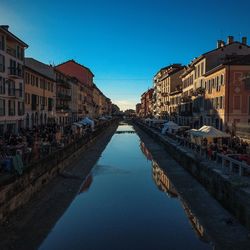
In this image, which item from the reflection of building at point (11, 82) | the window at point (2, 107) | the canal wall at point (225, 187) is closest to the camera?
the canal wall at point (225, 187)

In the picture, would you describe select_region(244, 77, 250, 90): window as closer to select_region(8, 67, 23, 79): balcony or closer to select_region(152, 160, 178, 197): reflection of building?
select_region(152, 160, 178, 197): reflection of building

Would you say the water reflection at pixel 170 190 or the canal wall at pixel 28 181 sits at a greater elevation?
the canal wall at pixel 28 181

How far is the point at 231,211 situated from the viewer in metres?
17.0

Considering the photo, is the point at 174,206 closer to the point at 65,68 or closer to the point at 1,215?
the point at 1,215

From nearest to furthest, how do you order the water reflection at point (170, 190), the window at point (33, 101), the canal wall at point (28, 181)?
the water reflection at point (170, 190) → the canal wall at point (28, 181) → the window at point (33, 101)

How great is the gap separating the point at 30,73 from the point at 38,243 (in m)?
36.8

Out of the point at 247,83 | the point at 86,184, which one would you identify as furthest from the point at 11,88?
the point at 247,83

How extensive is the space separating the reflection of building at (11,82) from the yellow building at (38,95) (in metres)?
3.11

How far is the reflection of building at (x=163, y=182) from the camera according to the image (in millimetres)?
23322

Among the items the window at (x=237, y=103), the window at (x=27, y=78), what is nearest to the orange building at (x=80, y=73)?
the window at (x=27, y=78)

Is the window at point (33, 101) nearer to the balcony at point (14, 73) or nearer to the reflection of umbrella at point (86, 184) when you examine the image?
the balcony at point (14, 73)

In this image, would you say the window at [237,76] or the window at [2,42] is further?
the window at [237,76]

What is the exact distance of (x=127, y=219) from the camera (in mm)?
17328

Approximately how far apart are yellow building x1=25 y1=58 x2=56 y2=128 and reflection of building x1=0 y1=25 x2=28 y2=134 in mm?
3111
